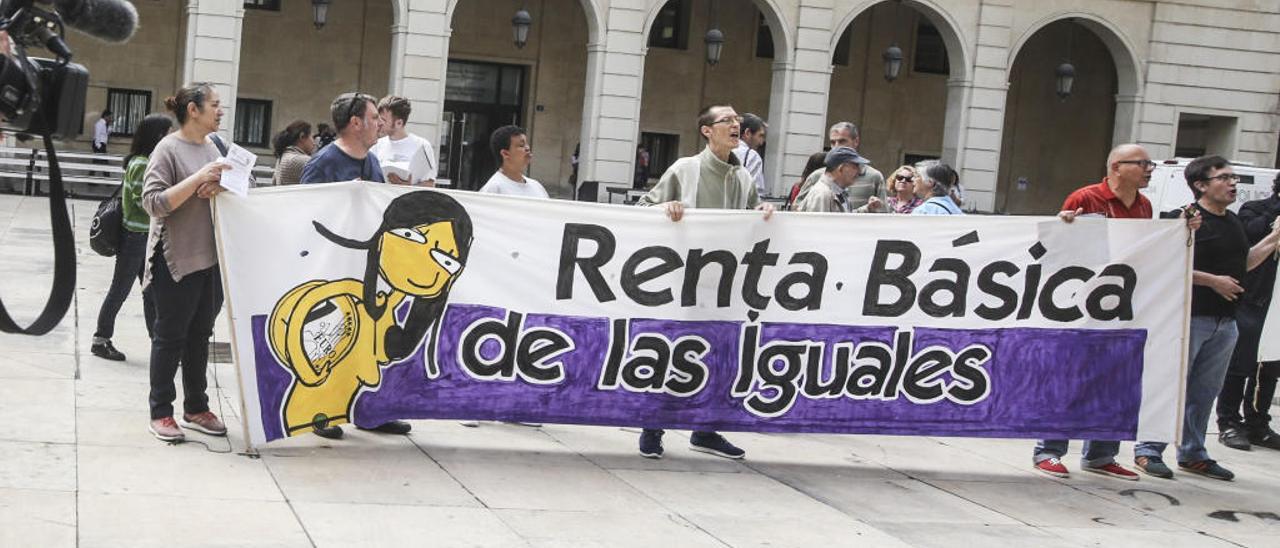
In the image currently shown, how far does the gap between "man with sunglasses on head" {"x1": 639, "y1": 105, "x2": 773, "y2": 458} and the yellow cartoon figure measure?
4.31 ft

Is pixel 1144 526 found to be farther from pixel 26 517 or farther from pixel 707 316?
pixel 26 517

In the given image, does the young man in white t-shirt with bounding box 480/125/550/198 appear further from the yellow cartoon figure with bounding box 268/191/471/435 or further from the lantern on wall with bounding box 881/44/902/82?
the lantern on wall with bounding box 881/44/902/82

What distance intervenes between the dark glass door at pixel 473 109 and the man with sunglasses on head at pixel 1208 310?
1084 inches

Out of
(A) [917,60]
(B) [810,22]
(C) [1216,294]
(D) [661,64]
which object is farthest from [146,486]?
(A) [917,60]

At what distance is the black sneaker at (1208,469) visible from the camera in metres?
9.59

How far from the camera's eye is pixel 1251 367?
11.0m

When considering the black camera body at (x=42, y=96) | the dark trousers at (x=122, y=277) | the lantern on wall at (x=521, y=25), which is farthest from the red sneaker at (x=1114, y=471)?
the lantern on wall at (x=521, y=25)

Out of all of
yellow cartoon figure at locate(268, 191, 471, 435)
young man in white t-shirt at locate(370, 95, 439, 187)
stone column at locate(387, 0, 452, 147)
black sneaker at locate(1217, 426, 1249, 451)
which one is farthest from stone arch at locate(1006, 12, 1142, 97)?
yellow cartoon figure at locate(268, 191, 471, 435)

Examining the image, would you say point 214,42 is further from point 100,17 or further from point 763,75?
point 100,17

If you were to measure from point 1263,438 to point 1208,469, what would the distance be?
1894 mm

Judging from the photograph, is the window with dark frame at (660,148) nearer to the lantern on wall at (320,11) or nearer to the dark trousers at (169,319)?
the lantern on wall at (320,11)

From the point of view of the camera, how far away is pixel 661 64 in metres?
36.8

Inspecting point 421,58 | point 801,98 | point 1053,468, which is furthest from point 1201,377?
point 801,98

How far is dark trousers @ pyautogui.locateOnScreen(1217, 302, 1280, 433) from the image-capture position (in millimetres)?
10969
